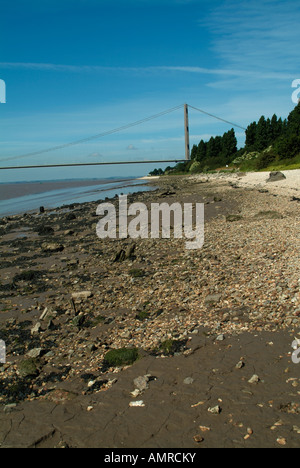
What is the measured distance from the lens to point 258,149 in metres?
56.1

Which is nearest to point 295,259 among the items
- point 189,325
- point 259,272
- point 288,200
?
point 259,272

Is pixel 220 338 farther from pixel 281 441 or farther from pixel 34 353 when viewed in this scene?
pixel 34 353

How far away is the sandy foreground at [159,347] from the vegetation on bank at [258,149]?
28227mm

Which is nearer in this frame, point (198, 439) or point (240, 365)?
point (198, 439)

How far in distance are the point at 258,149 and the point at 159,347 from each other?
55.1 meters

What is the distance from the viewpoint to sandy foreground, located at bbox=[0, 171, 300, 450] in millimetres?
3840

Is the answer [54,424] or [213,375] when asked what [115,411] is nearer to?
[54,424]

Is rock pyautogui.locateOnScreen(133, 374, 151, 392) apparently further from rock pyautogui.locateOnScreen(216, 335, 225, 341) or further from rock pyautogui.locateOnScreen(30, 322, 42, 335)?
rock pyautogui.locateOnScreen(30, 322, 42, 335)

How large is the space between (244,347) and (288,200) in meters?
13.1

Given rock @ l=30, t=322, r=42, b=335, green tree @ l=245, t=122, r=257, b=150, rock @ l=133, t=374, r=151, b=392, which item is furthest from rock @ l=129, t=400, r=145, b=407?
green tree @ l=245, t=122, r=257, b=150

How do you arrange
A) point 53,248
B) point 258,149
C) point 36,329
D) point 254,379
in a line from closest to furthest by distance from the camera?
point 254,379, point 36,329, point 53,248, point 258,149

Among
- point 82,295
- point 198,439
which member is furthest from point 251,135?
point 198,439

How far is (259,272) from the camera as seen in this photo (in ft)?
24.9

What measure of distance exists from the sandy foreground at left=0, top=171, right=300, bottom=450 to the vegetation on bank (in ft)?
92.6
